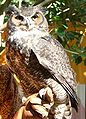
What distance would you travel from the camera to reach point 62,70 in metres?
0.88

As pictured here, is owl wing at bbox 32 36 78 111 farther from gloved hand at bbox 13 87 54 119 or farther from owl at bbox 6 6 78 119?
gloved hand at bbox 13 87 54 119

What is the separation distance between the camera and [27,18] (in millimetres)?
937

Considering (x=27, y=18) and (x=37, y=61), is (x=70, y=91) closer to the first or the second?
(x=37, y=61)

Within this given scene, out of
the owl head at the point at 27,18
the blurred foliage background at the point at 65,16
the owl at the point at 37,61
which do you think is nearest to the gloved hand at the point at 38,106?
the owl at the point at 37,61

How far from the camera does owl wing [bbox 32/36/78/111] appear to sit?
2.84 feet

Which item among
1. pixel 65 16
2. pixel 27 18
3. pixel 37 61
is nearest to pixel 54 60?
pixel 37 61

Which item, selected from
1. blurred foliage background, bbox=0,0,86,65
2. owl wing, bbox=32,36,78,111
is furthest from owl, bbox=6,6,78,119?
blurred foliage background, bbox=0,0,86,65

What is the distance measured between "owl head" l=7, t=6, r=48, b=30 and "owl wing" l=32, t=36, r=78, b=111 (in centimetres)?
5

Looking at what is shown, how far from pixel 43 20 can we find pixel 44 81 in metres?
0.18

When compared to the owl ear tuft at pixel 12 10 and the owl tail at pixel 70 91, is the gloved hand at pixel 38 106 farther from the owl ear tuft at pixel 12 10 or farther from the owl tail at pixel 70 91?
the owl ear tuft at pixel 12 10

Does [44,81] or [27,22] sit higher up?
[27,22]

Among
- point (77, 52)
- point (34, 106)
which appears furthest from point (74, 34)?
point (34, 106)

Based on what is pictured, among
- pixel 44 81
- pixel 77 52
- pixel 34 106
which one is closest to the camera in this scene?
pixel 34 106

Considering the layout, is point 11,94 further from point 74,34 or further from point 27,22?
point 74,34
